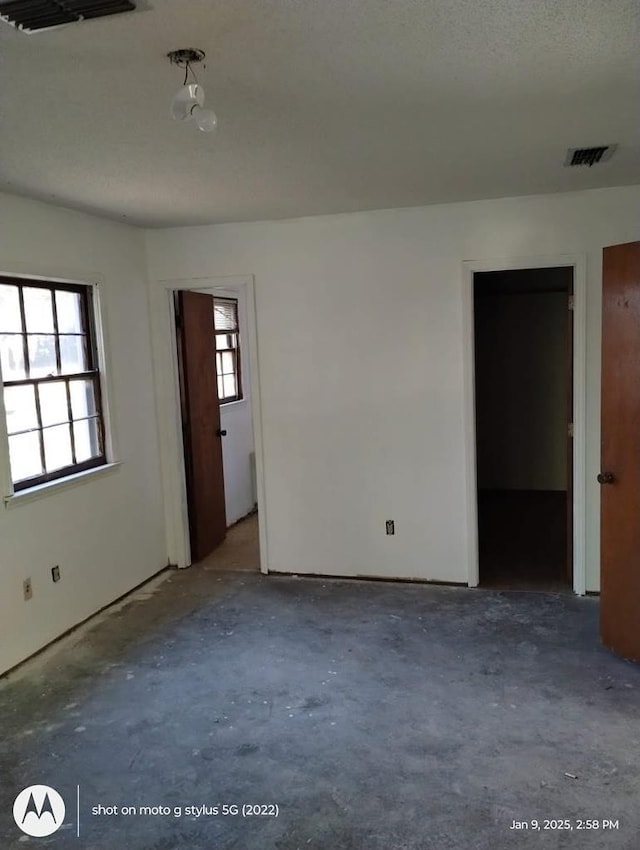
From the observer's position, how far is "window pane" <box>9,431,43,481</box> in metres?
3.53

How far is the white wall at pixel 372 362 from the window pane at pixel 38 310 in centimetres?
105

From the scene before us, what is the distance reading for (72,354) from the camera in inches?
159

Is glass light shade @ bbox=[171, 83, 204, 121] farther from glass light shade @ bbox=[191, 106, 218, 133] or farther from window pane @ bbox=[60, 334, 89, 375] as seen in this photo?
window pane @ bbox=[60, 334, 89, 375]

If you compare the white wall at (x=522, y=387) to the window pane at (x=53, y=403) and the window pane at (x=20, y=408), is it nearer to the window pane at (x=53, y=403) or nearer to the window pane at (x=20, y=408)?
the window pane at (x=53, y=403)

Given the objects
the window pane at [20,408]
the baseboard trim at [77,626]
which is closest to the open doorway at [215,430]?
the baseboard trim at [77,626]

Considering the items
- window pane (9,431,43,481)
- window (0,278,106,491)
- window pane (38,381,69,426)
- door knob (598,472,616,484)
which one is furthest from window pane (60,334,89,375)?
door knob (598,472,616,484)

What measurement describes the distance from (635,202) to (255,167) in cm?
222

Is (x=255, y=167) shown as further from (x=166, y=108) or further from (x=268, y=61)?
(x=268, y=61)

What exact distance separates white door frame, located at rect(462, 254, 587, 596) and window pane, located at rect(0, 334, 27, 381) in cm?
257

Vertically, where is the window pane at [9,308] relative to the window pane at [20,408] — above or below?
above

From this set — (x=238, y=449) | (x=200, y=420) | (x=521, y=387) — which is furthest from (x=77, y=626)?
(x=521, y=387)

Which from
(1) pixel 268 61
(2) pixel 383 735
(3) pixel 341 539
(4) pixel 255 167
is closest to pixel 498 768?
(2) pixel 383 735

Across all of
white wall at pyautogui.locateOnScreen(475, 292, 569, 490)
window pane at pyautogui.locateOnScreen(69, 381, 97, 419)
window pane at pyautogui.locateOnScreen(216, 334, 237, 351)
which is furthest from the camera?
white wall at pyautogui.locateOnScreen(475, 292, 569, 490)

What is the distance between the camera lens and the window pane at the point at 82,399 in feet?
13.2
